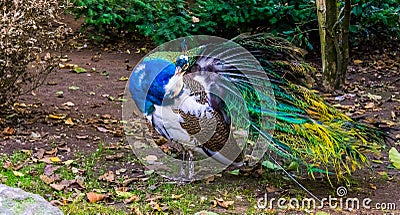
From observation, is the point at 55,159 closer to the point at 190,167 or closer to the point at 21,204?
the point at 190,167

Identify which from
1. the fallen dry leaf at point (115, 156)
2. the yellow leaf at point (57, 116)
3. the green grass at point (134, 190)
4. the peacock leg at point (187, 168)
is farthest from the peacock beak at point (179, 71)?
the yellow leaf at point (57, 116)

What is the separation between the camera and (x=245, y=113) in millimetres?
3846

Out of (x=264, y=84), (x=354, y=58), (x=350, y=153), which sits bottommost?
(x=354, y=58)

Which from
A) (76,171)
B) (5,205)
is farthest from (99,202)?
(5,205)

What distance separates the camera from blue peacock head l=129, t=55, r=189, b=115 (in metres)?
3.79

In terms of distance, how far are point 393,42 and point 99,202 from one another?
22.3 feet

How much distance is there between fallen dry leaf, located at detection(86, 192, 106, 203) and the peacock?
59 centimetres

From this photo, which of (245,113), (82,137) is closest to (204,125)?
(245,113)

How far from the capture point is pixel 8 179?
3.91 meters

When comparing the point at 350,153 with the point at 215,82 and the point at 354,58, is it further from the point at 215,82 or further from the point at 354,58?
the point at 354,58

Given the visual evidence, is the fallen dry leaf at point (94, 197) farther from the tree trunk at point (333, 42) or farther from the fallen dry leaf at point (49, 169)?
the tree trunk at point (333, 42)

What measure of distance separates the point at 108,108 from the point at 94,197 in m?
2.45

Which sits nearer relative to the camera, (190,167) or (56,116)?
(190,167)

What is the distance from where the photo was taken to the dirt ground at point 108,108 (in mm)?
4223
